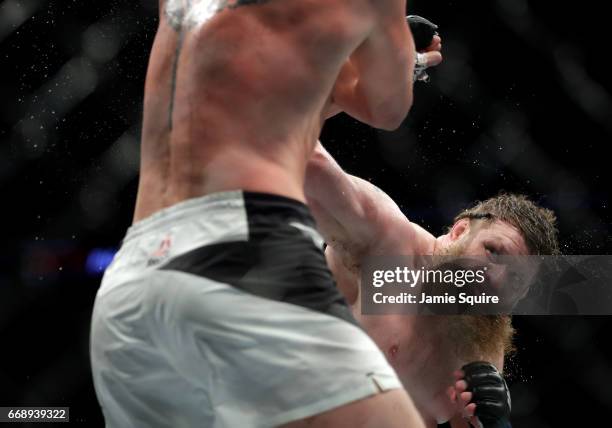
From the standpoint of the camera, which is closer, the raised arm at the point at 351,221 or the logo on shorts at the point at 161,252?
the logo on shorts at the point at 161,252

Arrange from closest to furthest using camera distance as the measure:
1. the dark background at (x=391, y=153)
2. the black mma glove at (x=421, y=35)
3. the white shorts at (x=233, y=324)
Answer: the white shorts at (x=233, y=324) < the black mma glove at (x=421, y=35) < the dark background at (x=391, y=153)

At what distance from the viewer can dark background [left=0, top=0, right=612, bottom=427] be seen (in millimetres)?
2564

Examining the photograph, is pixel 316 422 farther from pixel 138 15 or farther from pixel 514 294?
pixel 138 15

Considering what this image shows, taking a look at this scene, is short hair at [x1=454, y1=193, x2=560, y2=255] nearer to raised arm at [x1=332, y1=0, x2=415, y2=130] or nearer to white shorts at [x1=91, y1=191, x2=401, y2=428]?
raised arm at [x1=332, y1=0, x2=415, y2=130]

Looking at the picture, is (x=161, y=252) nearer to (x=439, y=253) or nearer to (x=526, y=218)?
(x=439, y=253)

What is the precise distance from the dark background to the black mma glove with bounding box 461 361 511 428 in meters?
1.08

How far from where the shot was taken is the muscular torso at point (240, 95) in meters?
1.12

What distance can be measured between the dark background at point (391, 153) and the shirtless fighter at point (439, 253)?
73 centimetres

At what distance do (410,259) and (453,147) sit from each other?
36.6 inches

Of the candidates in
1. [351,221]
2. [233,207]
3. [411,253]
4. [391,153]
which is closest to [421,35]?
[351,221]

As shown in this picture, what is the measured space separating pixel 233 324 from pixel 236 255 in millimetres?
93

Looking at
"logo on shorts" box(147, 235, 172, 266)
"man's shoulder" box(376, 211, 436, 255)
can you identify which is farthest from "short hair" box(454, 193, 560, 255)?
"logo on shorts" box(147, 235, 172, 266)

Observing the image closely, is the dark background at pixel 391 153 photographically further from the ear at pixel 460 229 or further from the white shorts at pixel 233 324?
the white shorts at pixel 233 324

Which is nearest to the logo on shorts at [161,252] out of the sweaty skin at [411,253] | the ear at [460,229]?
the sweaty skin at [411,253]
